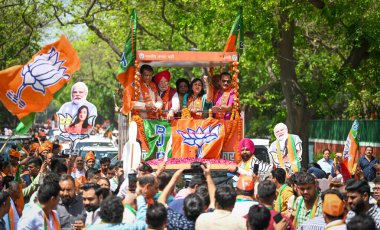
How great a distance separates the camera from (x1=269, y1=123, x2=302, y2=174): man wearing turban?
626 inches

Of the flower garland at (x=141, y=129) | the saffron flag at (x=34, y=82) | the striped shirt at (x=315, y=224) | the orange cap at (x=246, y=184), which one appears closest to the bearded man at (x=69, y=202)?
the orange cap at (x=246, y=184)

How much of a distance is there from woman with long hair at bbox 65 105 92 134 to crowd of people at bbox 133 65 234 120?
151 cm

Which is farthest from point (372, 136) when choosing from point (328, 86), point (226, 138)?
point (226, 138)

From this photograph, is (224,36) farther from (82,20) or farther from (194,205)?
(194,205)

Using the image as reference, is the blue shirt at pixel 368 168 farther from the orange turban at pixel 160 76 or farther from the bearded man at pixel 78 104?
the bearded man at pixel 78 104

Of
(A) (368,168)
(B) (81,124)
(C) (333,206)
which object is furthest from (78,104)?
(C) (333,206)

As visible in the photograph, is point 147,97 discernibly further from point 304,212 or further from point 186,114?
point 304,212

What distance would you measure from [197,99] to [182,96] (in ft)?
1.01

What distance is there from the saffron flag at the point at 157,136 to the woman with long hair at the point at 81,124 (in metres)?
1.87

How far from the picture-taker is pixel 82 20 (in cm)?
3117

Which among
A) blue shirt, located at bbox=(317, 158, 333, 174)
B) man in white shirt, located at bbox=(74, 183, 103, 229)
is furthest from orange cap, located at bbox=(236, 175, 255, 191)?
blue shirt, located at bbox=(317, 158, 333, 174)

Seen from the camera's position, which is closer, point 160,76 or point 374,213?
point 374,213

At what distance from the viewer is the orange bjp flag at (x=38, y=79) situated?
1359cm

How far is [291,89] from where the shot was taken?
26578 millimetres
